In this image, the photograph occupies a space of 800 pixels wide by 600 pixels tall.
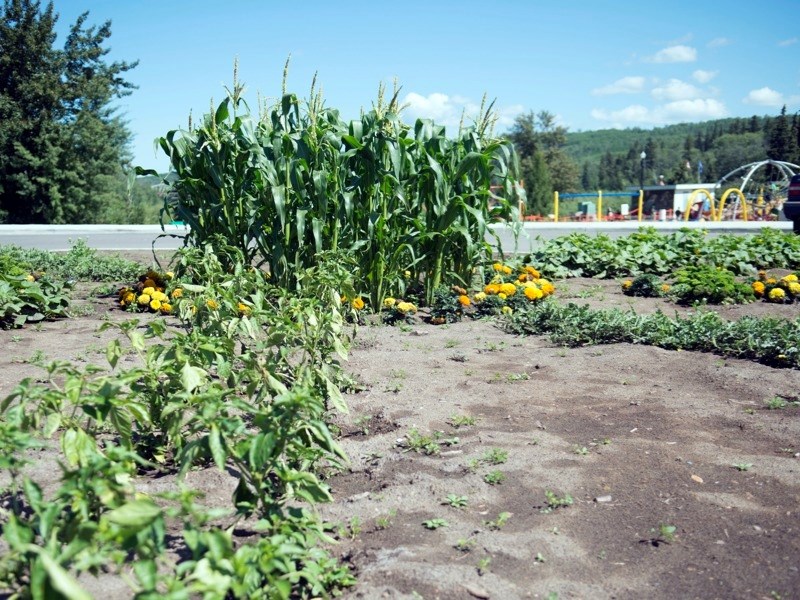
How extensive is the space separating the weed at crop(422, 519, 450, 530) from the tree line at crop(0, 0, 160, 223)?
2818 centimetres

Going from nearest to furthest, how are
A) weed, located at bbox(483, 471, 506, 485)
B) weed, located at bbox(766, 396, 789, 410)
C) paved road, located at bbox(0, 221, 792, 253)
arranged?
1. weed, located at bbox(483, 471, 506, 485)
2. weed, located at bbox(766, 396, 789, 410)
3. paved road, located at bbox(0, 221, 792, 253)

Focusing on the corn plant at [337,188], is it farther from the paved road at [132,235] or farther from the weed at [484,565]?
the paved road at [132,235]

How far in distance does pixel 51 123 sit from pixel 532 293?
26143mm

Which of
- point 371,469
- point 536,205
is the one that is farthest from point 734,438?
point 536,205

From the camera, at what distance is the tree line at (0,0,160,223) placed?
27.5 meters

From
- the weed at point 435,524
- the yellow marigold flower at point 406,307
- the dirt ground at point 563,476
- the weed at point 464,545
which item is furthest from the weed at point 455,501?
the yellow marigold flower at point 406,307

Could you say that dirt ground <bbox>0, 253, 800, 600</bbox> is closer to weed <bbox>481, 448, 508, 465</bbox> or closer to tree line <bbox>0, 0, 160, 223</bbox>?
weed <bbox>481, 448, 508, 465</bbox>

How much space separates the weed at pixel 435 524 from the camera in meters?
2.82

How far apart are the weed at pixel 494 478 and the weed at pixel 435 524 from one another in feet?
1.36

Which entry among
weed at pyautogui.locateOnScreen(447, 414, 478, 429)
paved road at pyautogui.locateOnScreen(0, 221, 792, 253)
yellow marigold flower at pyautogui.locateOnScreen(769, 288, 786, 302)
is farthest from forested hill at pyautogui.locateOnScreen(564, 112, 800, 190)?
weed at pyautogui.locateOnScreen(447, 414, 478, 429)

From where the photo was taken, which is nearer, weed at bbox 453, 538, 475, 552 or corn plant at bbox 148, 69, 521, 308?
weed at bbox 453, 538, 475, 552

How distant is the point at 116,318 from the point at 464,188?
3.54 meters

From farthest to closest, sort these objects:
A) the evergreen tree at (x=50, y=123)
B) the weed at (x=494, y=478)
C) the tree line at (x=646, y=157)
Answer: the tree line at (x=646, y=157) < the evergreen tree at (x=50, y=123) < the weed at (x=494, y=478)

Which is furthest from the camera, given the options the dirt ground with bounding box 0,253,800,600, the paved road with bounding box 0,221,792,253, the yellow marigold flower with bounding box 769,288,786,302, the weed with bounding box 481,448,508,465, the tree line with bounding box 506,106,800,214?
the tree line with bounding box 506,106,800,214
